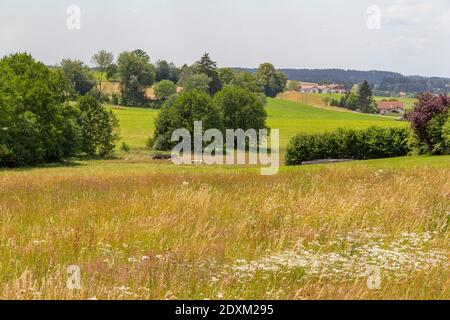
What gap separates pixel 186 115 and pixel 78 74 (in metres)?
45.7

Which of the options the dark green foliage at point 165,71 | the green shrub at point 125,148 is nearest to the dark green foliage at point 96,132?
the green shrub at point 125,148

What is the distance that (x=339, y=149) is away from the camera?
62.3 m

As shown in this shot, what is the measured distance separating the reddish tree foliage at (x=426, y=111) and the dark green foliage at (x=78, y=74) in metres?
88.3

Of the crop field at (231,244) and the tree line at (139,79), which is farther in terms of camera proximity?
the tree line at (139,79)

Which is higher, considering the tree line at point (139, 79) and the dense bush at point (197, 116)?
the tree line at point (139, 79)

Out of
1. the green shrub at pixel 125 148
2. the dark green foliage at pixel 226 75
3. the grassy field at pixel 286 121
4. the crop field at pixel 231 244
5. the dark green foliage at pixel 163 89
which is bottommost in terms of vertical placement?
the green shrub at pixel 125 148

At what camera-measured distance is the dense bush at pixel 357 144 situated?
61.0m

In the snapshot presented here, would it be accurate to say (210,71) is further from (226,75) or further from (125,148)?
(125,148)

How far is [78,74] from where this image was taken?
12244cm

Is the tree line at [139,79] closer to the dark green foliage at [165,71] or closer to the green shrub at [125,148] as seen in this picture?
the dark green foliage at [165,71]

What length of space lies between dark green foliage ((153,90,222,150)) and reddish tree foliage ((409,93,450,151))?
43287mm

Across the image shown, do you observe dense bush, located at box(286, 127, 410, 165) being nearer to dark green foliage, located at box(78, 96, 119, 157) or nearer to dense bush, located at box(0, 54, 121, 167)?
dense bush, located at box(0, 54, 121, 167)

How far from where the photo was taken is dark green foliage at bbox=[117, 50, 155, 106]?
138 metres

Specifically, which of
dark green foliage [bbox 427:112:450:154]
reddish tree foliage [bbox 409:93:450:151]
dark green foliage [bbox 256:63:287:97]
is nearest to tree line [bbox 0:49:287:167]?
reddish tree foliage [bbox 409:93:450:151]
